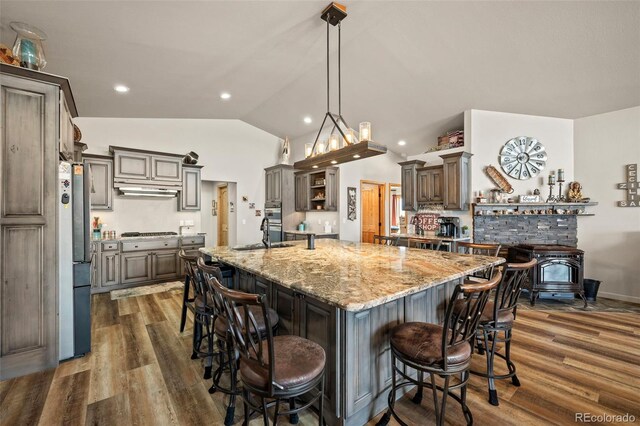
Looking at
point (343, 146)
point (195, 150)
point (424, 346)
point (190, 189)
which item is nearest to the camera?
point (424, 346)

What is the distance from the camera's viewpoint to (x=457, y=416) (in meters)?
1.83

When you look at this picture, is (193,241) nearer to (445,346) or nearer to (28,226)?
(28,226)

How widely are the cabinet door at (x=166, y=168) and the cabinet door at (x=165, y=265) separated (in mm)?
1391

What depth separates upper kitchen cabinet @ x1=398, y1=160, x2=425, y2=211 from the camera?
542cm

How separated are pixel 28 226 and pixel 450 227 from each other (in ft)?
17.4

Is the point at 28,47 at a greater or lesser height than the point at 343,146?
greater

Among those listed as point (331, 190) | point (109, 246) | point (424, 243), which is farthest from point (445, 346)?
point (109, 246)

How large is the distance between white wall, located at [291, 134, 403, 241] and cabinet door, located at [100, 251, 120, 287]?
153 inches

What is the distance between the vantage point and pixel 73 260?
254 centimetres

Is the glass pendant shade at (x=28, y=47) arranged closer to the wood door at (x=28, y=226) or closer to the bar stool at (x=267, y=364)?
the wood door at (x=28, y=226)

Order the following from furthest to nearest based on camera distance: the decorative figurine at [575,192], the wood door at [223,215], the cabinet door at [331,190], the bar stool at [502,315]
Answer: the wood door at [223,215] < the cabinet door at [331,190] < the decorative figurine at [575,192] < the bar stool at [502,315]

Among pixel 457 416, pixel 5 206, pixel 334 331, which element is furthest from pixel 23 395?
pixel 457 416

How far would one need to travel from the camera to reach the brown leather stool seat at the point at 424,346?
152 cm

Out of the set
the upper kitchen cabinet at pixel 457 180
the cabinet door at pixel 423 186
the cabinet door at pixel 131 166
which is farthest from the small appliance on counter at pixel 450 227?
the cabinet door at pixel 131 166
